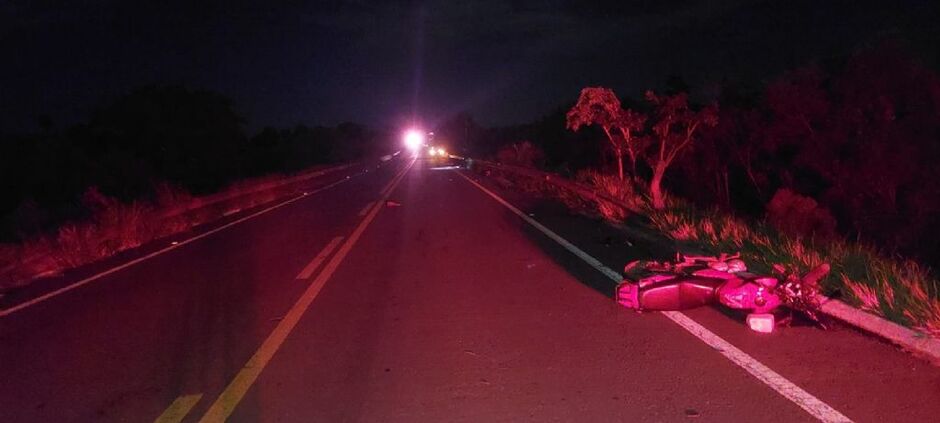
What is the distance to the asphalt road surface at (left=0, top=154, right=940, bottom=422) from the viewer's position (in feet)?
18.8

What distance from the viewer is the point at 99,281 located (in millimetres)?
12141

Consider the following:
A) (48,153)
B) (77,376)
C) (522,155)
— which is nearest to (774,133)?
(522,155)

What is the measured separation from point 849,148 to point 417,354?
23427 mm

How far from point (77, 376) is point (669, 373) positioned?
4.86m

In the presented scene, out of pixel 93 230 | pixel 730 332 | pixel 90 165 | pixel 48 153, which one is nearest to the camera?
pixel 730 332

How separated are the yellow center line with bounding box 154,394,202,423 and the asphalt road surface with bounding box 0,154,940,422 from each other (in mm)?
20

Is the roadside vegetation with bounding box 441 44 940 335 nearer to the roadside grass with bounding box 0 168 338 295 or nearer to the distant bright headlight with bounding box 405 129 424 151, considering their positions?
the roadside grass with bounding box 0 168 338 295

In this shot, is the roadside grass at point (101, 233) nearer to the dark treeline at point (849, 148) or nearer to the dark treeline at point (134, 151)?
the dark treeline at point (134, 151)

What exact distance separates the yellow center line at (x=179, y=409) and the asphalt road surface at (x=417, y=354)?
20 millimetres

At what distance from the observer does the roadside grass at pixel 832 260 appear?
7703 mm

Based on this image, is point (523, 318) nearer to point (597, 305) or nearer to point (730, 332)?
point (597, 305)

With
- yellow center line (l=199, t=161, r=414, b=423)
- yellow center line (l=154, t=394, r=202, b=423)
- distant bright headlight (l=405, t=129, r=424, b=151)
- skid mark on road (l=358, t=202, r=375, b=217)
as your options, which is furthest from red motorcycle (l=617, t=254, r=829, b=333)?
distant bright headlight (l=405, t=129, r=424, b=151)

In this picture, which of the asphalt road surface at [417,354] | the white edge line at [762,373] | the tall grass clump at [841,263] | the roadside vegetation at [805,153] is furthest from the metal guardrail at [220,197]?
the white edge line at [762,373]

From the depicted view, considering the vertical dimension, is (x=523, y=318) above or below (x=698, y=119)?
below
